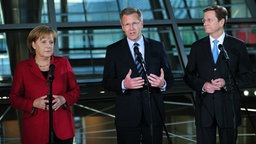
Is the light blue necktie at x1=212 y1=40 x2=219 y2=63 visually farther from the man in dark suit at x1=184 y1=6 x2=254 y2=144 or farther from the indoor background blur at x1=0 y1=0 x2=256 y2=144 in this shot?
the indoor background blur at x1=0 y1=0 x2=256 y2=144

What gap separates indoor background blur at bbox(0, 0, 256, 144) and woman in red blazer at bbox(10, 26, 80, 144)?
58.4 inches

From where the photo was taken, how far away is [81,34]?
20.9ft

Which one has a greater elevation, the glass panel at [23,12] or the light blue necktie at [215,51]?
the glass panel at [23,12]

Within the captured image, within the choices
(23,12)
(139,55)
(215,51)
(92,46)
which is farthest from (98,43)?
(139,55)

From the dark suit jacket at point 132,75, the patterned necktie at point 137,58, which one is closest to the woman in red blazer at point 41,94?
the dark suit jacket at point 132,75

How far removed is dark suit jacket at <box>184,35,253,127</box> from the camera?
3.47 m

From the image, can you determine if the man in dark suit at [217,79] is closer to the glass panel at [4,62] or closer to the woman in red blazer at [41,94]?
the woman in red blazer at [41,94]

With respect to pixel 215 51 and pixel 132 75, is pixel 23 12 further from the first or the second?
pixel 215 51

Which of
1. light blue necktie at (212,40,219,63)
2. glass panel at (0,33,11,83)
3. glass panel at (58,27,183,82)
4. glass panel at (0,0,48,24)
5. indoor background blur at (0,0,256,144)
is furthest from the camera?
glass panel at (58,27,183,82)

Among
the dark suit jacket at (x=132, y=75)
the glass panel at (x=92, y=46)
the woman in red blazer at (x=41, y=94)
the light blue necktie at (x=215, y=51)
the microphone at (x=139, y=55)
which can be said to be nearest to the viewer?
the microphone at (x=139, y=55)

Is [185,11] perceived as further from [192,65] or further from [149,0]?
[192,65]

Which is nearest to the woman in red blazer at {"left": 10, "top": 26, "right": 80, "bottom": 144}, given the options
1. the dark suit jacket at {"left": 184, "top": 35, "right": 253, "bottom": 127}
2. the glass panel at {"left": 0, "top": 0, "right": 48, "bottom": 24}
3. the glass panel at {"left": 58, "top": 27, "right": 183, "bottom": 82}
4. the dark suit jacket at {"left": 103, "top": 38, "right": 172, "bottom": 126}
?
the dark suit jacket at {"left": 103, "top": 38, "right": 172, "bottom": 126}

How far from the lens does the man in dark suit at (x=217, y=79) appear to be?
346 centimetres

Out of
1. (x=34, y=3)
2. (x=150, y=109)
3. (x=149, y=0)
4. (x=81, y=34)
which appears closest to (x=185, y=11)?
(x=149, y=0)
